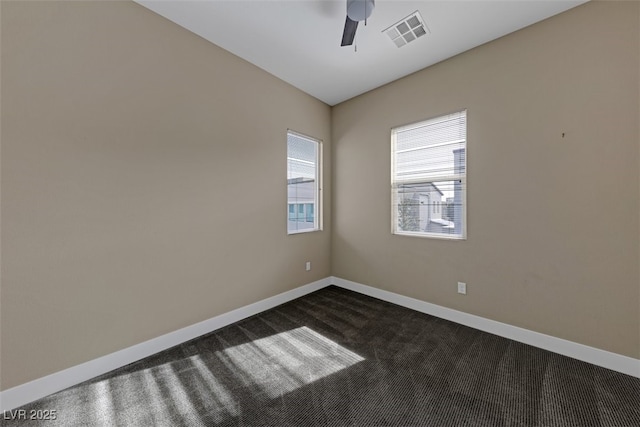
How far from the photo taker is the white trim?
152 centimetres

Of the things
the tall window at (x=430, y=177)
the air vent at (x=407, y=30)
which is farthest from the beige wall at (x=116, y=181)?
the tall window at (x=430, y=177)

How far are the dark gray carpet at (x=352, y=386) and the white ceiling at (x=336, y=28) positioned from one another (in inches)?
116

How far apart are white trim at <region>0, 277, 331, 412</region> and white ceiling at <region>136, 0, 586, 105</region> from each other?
2840mm

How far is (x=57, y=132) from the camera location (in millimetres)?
1642

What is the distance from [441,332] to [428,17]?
9.75 ft

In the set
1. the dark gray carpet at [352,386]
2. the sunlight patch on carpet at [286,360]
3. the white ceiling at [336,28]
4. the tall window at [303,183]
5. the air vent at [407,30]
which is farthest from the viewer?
the tall window at [303,183]

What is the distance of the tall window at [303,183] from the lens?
332 cm

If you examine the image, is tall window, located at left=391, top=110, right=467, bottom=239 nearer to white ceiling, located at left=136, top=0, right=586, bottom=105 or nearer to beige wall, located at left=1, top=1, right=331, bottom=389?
white ceiling, located at left=136, top=0, right=586, bottom=105

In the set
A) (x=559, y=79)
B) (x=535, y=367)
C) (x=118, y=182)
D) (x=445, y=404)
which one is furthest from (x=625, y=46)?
(x=118, y=182)

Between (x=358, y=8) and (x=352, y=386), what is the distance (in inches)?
110

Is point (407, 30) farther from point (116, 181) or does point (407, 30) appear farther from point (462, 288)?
point (116, 181)

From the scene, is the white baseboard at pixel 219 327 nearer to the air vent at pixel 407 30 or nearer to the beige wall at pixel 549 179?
the beige wall at pixel 549 179

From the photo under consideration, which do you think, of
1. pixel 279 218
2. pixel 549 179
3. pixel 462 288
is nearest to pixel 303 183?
pixel 279 218

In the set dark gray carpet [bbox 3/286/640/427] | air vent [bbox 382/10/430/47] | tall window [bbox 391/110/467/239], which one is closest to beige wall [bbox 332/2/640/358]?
tall window [bbox 391/110/467/239]
